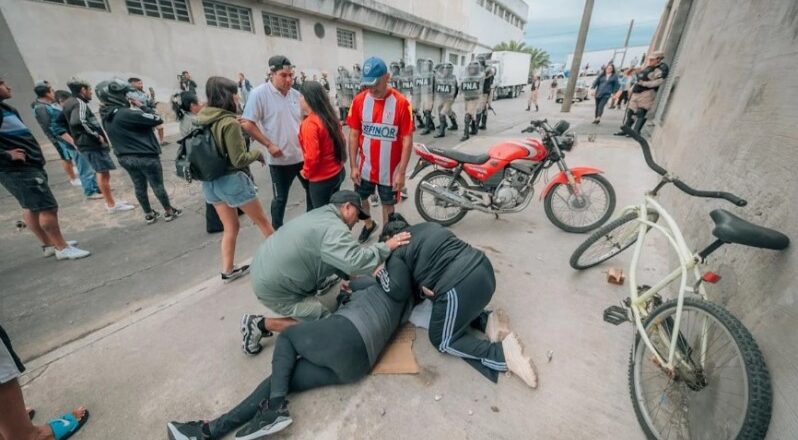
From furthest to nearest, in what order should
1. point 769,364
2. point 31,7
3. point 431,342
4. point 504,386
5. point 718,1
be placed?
point 31,7 < point 718,1 < point 431,342 < point 504,386 < point 769,364

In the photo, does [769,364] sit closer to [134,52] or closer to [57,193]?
[57,193]

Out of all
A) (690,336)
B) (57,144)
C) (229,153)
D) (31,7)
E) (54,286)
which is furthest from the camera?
(31,7)

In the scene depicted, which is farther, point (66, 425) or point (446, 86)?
point (446, 86)

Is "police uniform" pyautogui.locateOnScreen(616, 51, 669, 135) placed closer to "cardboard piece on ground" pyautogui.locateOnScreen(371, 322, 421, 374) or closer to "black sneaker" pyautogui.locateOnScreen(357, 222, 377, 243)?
"black sneaker" pyautogui.locateOnScreen(357, 222, 377, 243)

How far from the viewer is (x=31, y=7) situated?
7539 millimetres

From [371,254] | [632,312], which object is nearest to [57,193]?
[371,254]

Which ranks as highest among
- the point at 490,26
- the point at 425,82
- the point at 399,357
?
the point at 490,26

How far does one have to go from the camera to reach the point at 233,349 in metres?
2.16

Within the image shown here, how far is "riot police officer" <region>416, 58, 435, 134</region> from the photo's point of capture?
30.5 ft

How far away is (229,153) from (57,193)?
17.3ft

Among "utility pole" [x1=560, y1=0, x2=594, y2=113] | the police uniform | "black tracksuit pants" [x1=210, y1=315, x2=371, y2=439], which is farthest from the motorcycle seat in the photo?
"utility pole" [x1=560, y1=0, x2=594, y2=113]

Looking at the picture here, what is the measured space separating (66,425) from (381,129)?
9.28 ft

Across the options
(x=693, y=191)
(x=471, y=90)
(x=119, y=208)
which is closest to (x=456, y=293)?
(x=693, y=191)

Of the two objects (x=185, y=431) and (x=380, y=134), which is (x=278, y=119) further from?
(x=185, y=431)
